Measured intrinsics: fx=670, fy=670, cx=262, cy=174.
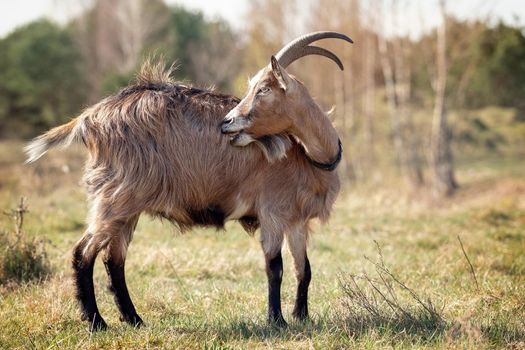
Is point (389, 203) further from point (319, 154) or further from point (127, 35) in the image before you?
point (127, 35)

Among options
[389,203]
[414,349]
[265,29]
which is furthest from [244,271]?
[265,29]

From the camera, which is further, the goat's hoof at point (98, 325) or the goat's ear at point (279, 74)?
the goat's ear at point (279, 74)

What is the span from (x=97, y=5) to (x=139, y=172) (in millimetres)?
42866

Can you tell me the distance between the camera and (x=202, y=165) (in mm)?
5594

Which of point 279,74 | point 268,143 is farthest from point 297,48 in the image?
point 268,143

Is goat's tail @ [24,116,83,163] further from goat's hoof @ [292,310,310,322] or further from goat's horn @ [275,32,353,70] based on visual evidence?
goat's hoof @ [292,310,310,322]

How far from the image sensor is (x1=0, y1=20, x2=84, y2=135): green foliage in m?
35.0

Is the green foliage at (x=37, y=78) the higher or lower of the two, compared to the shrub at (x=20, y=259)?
higher

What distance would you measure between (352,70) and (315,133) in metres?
21.6

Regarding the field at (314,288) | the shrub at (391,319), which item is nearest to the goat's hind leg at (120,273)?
the field at (314,288)

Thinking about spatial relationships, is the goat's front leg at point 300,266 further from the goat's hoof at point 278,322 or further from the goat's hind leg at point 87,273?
the goat's hind leg at point 87,273

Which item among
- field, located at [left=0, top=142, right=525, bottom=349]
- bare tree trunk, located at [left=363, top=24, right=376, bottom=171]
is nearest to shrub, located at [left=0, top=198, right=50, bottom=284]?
field, located at [left=0, top=142, right=525, bottom=349]

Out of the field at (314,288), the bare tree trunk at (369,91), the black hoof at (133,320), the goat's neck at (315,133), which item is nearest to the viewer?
the field at (314,288)

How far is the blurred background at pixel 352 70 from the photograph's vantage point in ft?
71.6
